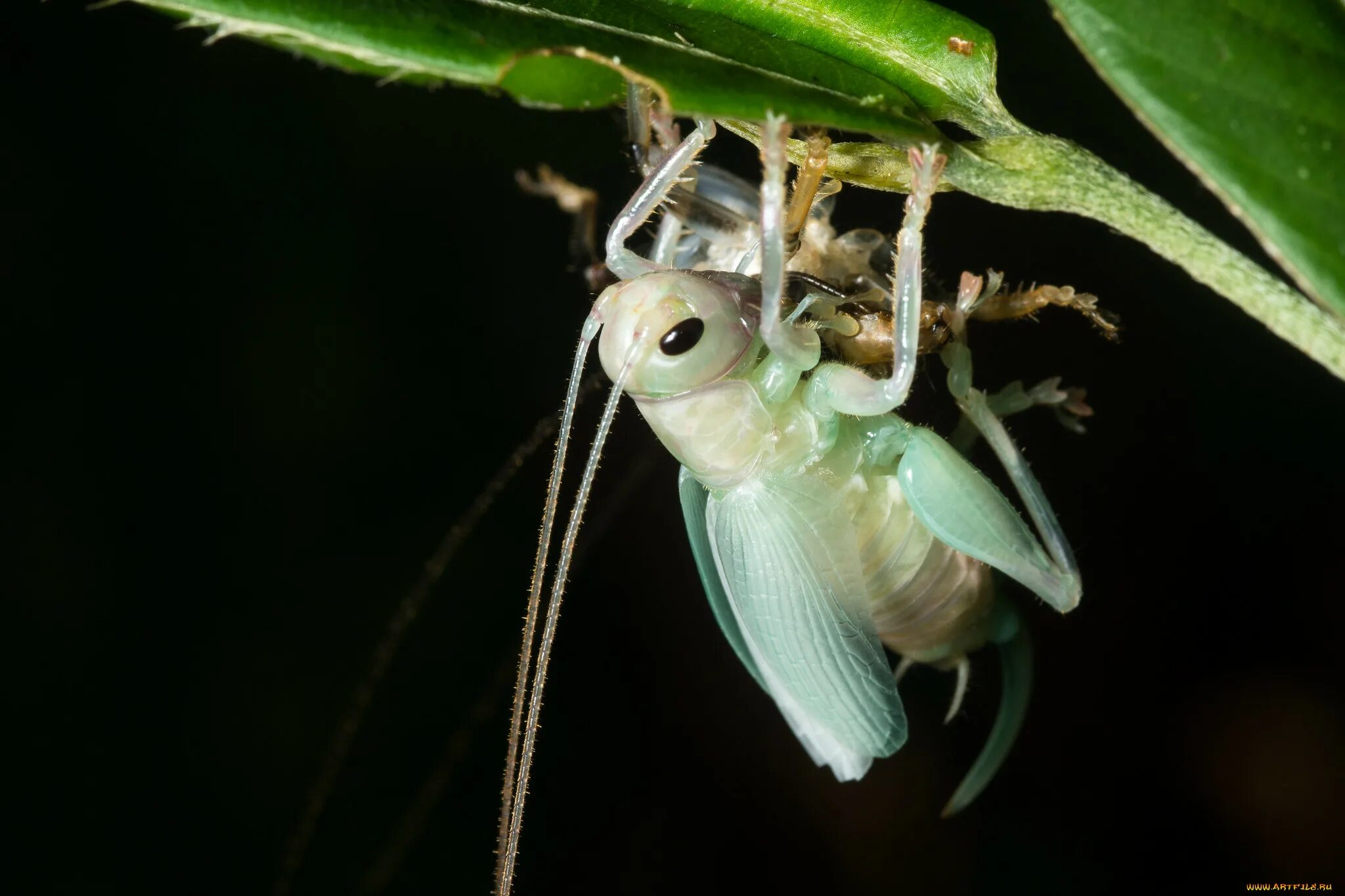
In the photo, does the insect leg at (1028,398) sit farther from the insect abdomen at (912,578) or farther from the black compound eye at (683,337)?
the black compound eye at (683,337)

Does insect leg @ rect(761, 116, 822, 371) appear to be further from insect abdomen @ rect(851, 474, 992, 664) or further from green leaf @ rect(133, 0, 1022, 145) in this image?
insect abdomen @ rect(851, 474, 992, 664)

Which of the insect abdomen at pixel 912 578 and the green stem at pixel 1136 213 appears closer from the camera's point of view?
the green stem at pixel 1136 213

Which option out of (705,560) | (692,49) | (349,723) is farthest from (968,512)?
(349,723)

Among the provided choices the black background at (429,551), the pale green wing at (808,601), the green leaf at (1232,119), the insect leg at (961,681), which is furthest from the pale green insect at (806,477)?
the black background at (429,551)

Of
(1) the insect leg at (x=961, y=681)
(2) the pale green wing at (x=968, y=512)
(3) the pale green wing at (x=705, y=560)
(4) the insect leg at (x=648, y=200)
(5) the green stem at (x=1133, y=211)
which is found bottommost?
(1) the insect leg at (x=961, y=681)

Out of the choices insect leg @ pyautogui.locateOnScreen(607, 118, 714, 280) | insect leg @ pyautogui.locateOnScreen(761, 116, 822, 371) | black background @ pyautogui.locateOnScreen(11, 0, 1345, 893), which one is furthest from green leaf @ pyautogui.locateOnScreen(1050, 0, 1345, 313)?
black background @ pyautogui.locateOnScreen(11, 0, 1345, 893)

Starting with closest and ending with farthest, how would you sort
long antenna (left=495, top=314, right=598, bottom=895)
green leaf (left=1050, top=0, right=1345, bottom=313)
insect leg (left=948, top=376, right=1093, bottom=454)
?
green leaf (left=1050, top=0, right=1345, bottom=313) < long antenna (left=495, top=314, right=598, bottom=895) < insect leg (left=948, top=376, right=1093, bottom=454)

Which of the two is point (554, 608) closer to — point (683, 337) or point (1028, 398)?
point (683, 337)
